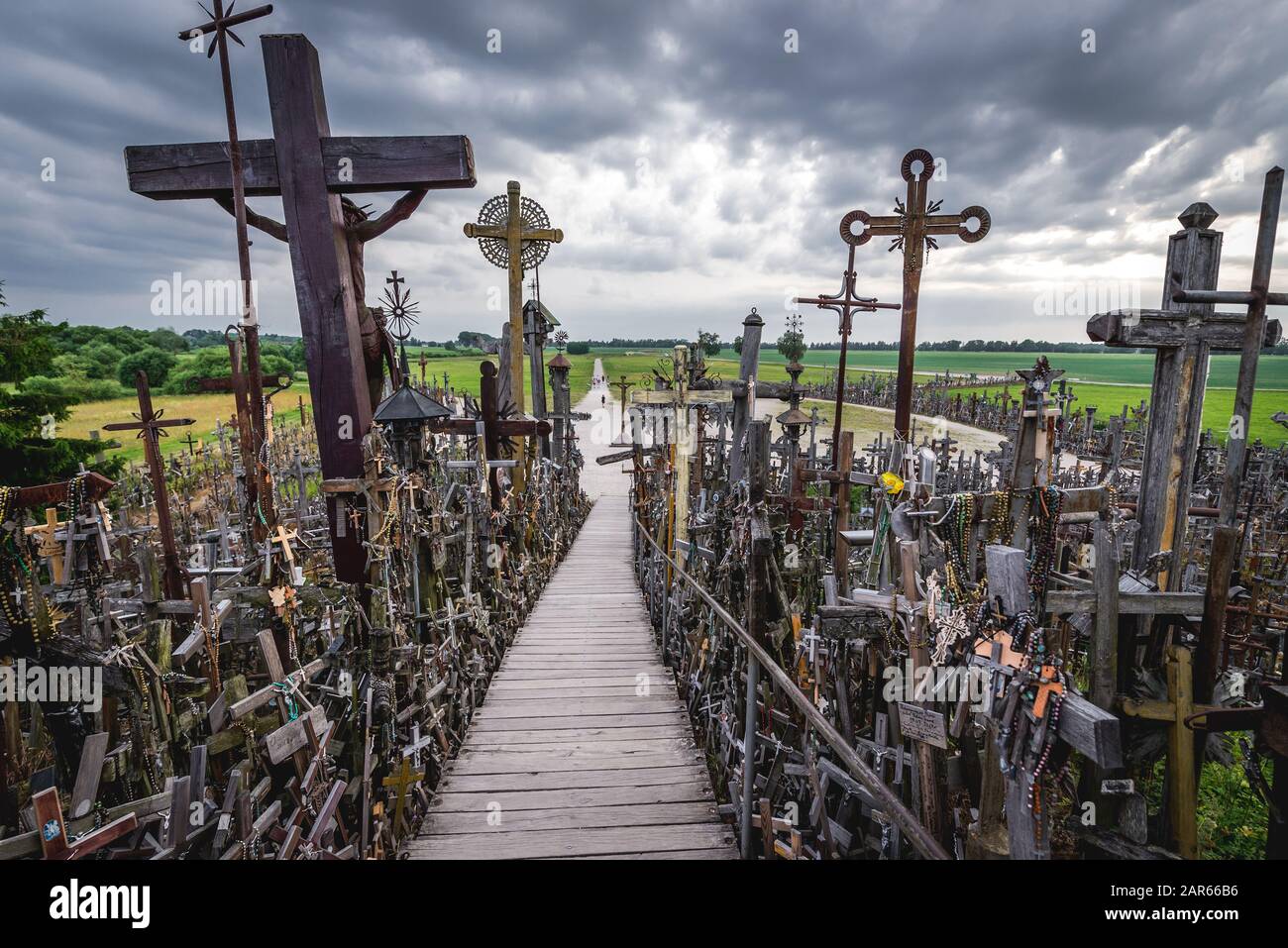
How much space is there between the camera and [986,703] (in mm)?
2369

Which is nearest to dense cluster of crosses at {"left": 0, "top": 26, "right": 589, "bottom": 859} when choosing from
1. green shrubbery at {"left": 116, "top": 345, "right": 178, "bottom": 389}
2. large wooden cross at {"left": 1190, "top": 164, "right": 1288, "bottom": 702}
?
large wooden cross at {"left": 1190, "top": 164, "right": 1288, "bottom": 702}

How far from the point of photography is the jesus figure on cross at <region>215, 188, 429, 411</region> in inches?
143

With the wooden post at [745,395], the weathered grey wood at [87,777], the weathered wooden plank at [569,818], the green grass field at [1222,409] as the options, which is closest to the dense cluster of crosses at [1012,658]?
the weathered wooden plank at [569,818]

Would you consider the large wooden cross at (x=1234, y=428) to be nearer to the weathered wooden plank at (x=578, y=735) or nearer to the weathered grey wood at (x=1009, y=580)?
the weathered grey wood at (x=1009, y=580)

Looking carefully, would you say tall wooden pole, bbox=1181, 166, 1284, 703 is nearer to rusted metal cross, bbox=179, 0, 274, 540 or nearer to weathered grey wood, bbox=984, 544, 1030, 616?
weathered grey wood, bbox=984, 544, 1030, 616

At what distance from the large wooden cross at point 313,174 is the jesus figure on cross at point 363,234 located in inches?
3.5

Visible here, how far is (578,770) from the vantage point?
4.03 m

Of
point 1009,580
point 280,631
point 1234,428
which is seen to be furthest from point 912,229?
point 280,631

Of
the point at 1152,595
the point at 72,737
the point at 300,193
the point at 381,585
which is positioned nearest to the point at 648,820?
the point at 381,585

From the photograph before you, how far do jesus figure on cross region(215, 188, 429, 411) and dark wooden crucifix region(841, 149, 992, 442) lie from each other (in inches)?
237

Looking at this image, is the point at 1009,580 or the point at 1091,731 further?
the point at 1009,580

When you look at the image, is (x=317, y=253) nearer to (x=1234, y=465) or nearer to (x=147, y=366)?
(x=1234, y=465)

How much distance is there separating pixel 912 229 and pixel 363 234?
22.0 ft

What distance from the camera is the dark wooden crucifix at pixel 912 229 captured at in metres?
7.31
